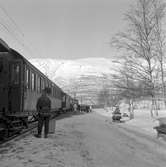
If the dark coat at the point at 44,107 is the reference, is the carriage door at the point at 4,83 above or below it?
above

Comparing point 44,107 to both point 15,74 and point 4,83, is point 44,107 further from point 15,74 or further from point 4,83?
point 15,74

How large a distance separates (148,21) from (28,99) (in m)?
16.0

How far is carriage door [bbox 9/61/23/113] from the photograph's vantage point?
35.1 feet

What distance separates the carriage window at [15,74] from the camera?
10845 mm

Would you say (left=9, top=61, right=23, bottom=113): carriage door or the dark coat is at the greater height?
(left=9, top=61, right=23, bottom=113): carriage door

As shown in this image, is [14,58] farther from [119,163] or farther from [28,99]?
[119,163]

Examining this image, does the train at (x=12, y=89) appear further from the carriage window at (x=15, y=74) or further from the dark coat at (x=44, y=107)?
the dark coat at (x=44, y=107)

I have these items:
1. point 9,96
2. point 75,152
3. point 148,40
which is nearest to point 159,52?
point 148,40

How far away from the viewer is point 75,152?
7723mm

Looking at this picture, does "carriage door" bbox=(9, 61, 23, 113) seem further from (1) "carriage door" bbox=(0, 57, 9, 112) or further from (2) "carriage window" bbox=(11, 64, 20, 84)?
(1) "carriage door" bbox=(0, 57, 9, 112)

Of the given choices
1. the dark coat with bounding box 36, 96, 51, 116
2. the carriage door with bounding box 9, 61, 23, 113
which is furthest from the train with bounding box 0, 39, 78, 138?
the dark coat with bounding box 36, 96, 51, 116

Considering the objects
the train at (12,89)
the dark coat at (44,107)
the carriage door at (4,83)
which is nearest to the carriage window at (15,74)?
the train at (12,89)

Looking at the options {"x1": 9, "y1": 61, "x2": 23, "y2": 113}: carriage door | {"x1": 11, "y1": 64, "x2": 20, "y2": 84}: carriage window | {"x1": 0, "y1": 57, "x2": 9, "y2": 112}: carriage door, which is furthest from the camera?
{"x1": 11, "y1": 64, "x2": 20, "y2": 84}: carriage window

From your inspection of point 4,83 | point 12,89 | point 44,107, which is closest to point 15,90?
point 12,89
